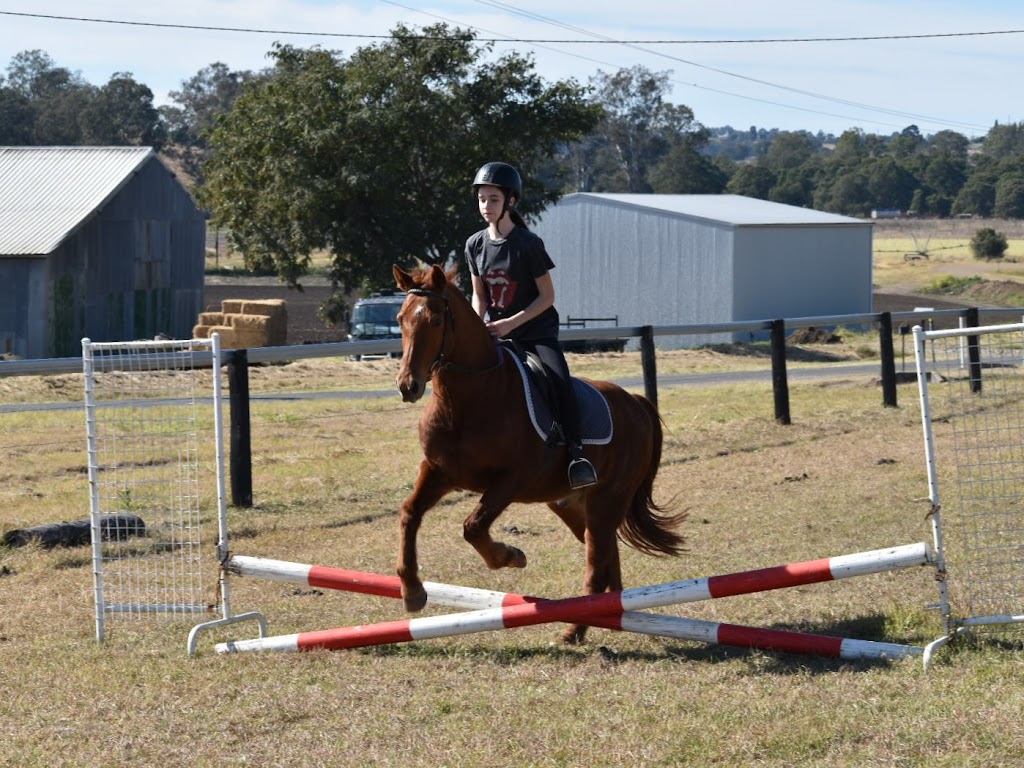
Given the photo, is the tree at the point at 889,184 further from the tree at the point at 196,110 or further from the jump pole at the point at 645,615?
the jump pole at the point at 645,615

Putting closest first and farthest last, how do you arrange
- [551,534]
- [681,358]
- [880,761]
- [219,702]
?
[880,761], [219,702], [551,534], [681,358]

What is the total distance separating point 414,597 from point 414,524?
405 mm

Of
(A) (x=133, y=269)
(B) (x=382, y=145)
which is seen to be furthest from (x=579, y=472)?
(A) (x=133, y=269)

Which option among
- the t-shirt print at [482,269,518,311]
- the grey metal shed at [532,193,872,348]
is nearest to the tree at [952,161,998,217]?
the grey metal shed at [532,193,872,348]

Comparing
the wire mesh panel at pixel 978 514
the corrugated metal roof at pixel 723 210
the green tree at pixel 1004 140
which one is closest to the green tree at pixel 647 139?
the corrugated metal roof at pixel 723 210

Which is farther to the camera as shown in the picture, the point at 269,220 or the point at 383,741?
the point at 269,220

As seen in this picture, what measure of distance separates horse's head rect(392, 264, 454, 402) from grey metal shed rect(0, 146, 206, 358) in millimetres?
36645

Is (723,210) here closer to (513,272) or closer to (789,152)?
(513,272)

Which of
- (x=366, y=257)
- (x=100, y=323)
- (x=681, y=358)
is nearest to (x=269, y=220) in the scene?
(x=366, y=257)

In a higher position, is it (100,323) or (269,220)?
(269,220)

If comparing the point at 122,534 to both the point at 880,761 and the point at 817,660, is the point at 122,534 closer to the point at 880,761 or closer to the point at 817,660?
the point at 817,660

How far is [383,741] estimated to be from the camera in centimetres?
546

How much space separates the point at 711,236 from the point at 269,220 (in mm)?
15643

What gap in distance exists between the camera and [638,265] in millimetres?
49375
